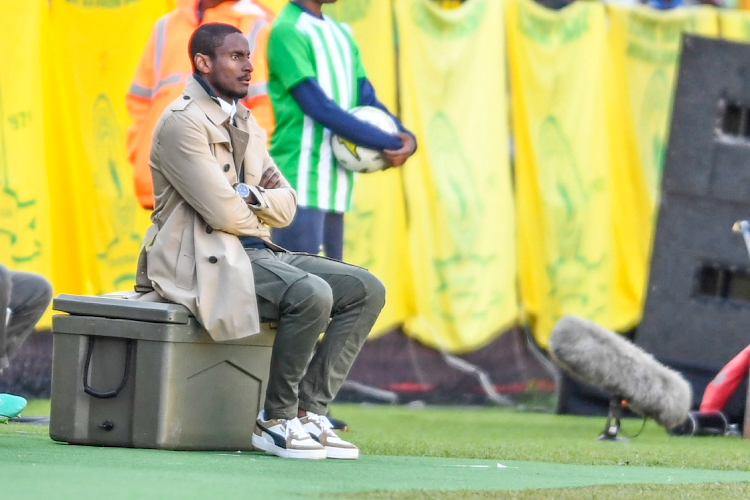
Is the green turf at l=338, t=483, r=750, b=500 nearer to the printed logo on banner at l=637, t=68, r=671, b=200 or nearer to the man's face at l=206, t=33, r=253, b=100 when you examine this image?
the man's face at l=206, t=33, r=253, b=100

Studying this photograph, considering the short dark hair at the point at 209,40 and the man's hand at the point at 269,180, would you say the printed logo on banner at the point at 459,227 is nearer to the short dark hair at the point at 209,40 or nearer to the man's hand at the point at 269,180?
the man's hand at the point at 269,180

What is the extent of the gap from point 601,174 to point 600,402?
55.5 inches

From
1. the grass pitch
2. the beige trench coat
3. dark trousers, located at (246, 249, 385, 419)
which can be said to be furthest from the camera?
Answer: dark trousers, located at (246, 249, 385, 419)

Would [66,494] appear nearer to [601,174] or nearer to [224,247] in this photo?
[224,247]

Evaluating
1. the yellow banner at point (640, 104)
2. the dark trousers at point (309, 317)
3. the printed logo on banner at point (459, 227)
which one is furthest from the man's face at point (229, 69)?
the yellow banner at point (640, 104)

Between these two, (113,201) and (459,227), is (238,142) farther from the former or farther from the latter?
(459,227)

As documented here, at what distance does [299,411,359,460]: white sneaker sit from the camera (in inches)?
163

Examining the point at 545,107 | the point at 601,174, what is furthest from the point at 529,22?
the point at 601,174

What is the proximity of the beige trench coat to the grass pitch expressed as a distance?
47 cm

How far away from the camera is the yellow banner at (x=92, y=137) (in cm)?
653

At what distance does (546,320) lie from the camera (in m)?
7.92

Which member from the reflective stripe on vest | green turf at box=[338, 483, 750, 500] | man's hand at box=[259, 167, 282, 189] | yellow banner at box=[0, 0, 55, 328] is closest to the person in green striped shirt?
the reflective stripe on vest

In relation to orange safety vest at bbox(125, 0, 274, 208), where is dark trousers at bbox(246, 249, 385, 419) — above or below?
below

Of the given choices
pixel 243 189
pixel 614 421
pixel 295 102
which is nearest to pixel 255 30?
pixel 295 102
